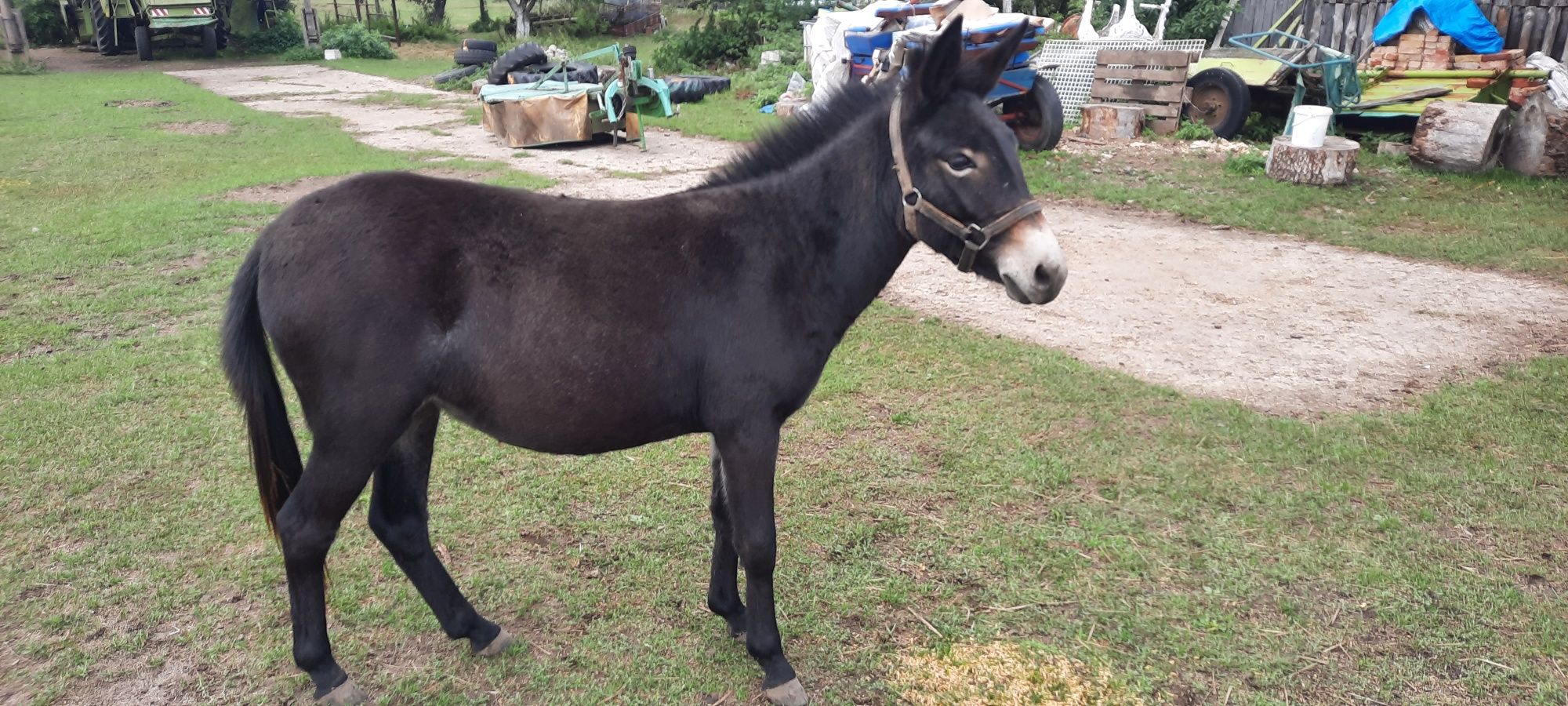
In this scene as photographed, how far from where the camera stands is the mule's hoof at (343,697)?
3006 millimetres

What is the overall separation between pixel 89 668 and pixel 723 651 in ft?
7.04

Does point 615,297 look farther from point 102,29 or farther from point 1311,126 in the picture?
point 102,29

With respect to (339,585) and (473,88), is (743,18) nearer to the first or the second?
(473,88)

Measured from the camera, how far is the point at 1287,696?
3.05m

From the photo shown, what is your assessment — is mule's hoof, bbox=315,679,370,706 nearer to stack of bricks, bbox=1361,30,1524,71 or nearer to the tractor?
stack of bricks, bbox=1361,30,1524,71

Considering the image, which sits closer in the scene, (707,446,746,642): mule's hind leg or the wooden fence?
(707,446,746,642): mule's hind leg

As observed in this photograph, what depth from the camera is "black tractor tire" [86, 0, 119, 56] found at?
95.3 feet

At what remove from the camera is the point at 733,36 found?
920 inches

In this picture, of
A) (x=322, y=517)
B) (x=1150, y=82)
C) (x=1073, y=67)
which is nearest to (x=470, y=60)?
(x=1073, y=67)

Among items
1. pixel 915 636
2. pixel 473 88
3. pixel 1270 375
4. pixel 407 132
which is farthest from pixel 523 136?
pixel 915 636

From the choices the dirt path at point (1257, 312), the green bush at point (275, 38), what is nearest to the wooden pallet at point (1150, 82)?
the dirt path at point (1257, 312)

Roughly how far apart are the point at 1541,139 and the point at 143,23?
115 feet

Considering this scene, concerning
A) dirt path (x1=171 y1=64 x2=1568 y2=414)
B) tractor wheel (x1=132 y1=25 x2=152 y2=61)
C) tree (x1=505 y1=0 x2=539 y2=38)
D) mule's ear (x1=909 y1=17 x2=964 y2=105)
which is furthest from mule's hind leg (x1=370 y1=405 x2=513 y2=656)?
tree (x1=505 y1=0 x2=539 y2=38)

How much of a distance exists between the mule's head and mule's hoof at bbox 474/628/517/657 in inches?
80.4
